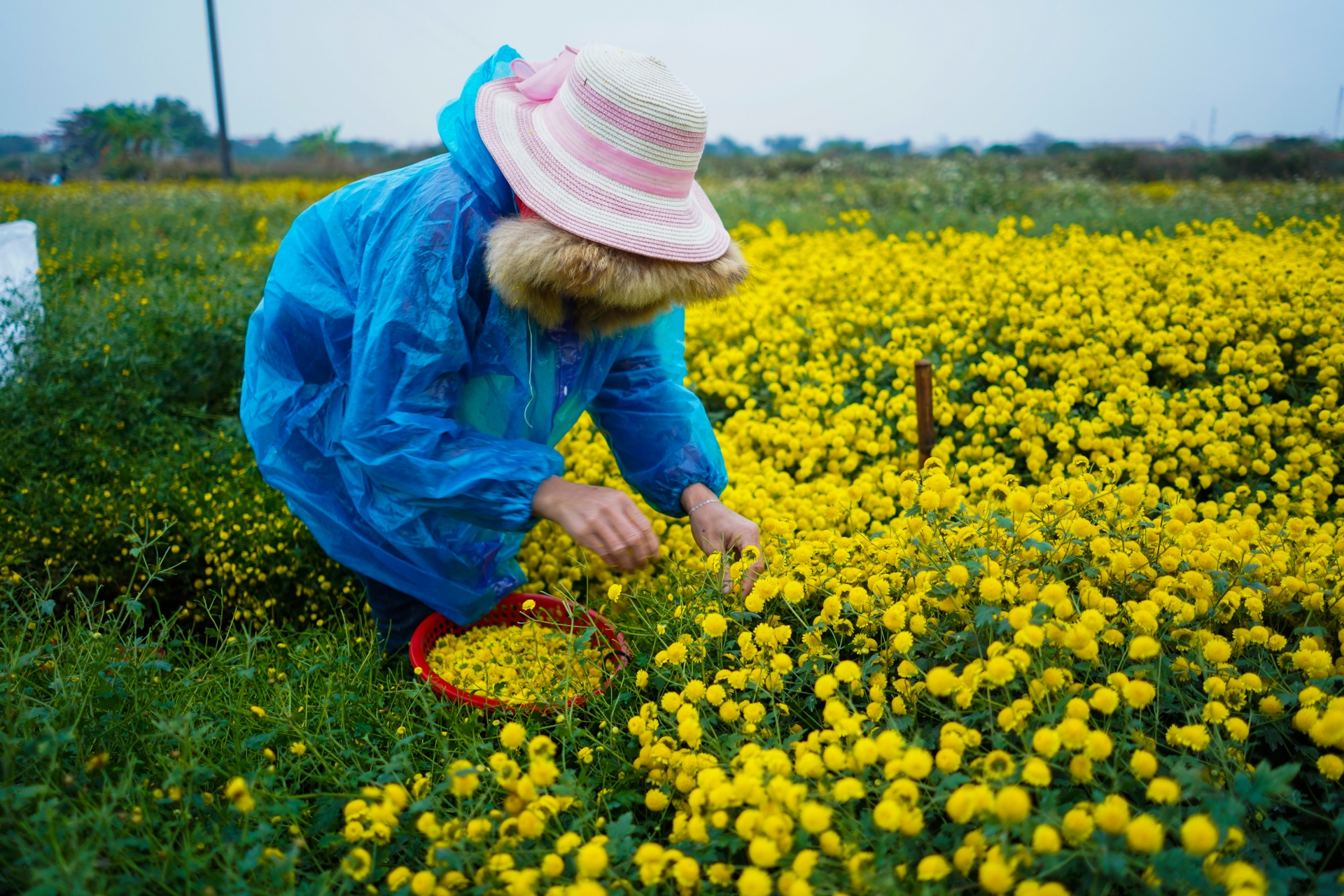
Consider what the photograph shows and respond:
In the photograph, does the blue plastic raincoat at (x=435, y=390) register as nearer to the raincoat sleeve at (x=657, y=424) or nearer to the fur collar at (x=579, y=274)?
the raincoat sleeve at (x=657, y=424)

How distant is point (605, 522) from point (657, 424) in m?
→ 0.65

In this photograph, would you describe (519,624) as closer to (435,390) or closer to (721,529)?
(721,529)

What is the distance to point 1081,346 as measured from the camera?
335 centimetres

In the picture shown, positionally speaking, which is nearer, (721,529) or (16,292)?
(721,529)

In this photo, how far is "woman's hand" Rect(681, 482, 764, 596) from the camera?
1793 millimetres

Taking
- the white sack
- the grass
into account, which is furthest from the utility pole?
the grass

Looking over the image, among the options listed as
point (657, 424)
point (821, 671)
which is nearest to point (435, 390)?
point (657, 424)

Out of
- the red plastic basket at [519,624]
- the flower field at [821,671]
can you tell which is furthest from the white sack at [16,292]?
the red plastic basket at [519,624]

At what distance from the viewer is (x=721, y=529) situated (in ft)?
6.37

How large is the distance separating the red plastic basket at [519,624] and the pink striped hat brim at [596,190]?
0.73 metres

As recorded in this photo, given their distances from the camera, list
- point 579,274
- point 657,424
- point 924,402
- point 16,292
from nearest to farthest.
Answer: point 579,274, point 657,424, point 924,402, point 16,292

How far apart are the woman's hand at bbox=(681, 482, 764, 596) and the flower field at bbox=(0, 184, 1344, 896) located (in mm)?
57

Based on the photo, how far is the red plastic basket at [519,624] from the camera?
5.60 ft

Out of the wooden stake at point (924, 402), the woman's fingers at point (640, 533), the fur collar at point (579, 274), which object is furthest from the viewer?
the wooden stake at point (924, 402)
